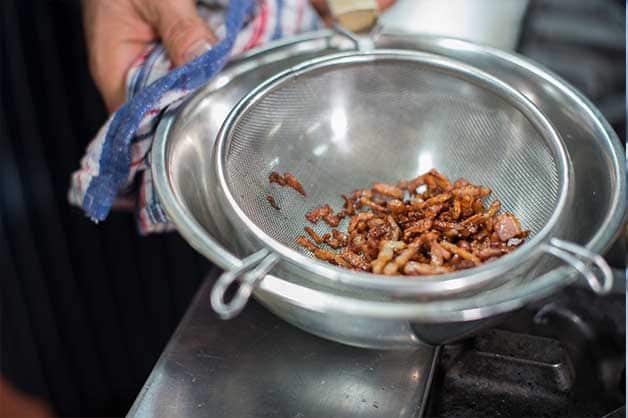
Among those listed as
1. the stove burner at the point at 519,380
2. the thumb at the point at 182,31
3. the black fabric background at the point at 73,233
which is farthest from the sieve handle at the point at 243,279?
the black fabric background at the point at 73,233

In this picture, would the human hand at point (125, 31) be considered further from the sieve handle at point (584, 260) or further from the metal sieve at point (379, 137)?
the sieve handle at point (584, 260)

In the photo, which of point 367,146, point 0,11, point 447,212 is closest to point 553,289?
point 447,212

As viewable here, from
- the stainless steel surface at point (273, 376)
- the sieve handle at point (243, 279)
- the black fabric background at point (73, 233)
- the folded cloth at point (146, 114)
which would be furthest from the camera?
the black fabric background at point (73, 233)

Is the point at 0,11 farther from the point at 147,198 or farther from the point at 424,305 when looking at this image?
the point at 424,305

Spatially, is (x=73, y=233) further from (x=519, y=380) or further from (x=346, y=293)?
(x=519, y=380)

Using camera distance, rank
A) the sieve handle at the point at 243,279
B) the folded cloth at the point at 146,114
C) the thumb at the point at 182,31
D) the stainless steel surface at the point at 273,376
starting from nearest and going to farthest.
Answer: the sieve handle at the point at 243,279 < the stainless steel surface at the point at 273,376 < the folded cloth at the point at 146,114 < the thumb at the point at 182,31

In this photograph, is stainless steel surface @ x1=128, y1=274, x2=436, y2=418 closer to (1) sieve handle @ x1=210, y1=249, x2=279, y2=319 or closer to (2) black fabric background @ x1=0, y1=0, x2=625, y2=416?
(1) sieve handle @ x1=210, y1=249, x2=279, y2=319

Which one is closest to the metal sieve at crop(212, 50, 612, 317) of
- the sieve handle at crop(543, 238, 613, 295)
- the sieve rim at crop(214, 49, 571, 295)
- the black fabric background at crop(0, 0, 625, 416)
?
the sieve rim at crop(214, 49, 571, 295)
